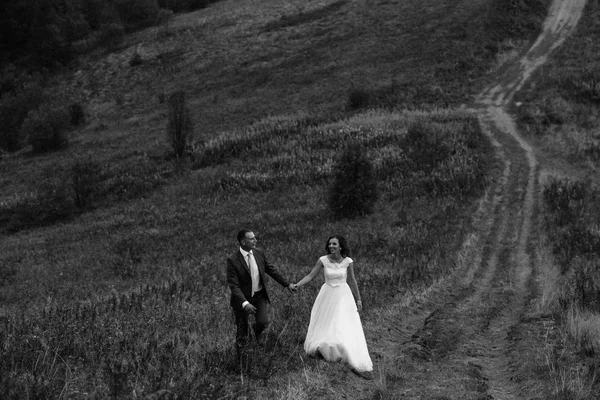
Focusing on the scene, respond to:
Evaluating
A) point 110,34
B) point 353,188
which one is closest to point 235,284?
point 353,188

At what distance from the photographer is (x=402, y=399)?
27.9ft

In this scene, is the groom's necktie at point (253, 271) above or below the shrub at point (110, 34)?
above

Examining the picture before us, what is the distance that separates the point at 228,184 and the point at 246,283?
24569mm

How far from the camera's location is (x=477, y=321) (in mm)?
13117

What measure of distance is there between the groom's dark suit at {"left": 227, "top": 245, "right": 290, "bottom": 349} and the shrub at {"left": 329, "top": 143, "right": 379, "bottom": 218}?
16.0m

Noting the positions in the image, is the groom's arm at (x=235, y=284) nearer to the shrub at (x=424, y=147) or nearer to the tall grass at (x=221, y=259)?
the tall grass at (x=221, y=259)

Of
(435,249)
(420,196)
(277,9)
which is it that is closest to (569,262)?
(435,249)

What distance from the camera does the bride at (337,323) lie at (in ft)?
29.9

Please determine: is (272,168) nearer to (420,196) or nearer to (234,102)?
(420,196)

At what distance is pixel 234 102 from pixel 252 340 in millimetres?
42655

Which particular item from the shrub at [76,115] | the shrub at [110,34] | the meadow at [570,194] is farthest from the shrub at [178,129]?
the shrub at [110,34]

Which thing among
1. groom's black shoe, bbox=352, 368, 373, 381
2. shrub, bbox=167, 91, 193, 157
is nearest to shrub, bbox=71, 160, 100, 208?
shrub, bbox=167, 91, 193, 157

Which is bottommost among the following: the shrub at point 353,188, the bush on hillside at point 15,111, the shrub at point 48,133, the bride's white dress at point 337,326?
the bush on hillside at point 15,111

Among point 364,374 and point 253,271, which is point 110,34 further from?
point 364,374
